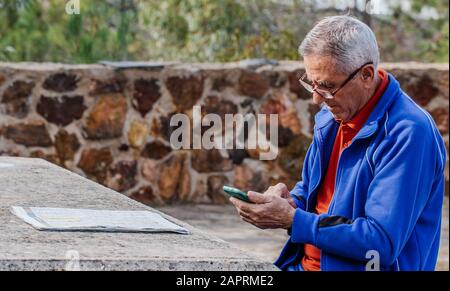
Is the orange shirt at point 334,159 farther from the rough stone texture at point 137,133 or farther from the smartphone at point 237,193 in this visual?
the rough stone texture at point 137,133

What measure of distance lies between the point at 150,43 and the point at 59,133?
5588 millimetres

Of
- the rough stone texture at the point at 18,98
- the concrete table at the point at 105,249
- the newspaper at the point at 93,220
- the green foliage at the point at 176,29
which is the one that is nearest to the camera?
the concrete table at the point at 105,249

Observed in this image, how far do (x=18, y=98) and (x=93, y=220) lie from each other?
161 inches

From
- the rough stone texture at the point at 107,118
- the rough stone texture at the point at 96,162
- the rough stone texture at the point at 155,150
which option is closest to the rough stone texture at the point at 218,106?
the rough stone texture at the point at 155,150

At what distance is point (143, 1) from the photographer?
10.7 m

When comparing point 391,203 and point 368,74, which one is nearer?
point 391,203

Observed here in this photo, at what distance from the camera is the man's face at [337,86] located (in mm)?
2547

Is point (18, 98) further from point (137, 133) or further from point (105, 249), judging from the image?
point (105, 249)

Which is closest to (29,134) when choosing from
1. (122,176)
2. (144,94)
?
(122,176)

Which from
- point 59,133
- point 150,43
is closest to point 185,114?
point 59,133

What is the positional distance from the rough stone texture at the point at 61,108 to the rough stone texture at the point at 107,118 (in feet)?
0.27

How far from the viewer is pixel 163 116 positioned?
6.54 m

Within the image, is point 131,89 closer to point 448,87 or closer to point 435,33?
point 448,87

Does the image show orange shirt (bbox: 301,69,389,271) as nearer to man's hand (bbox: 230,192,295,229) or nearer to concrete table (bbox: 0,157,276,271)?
man's hand (bbox: 230,192,295,229)
